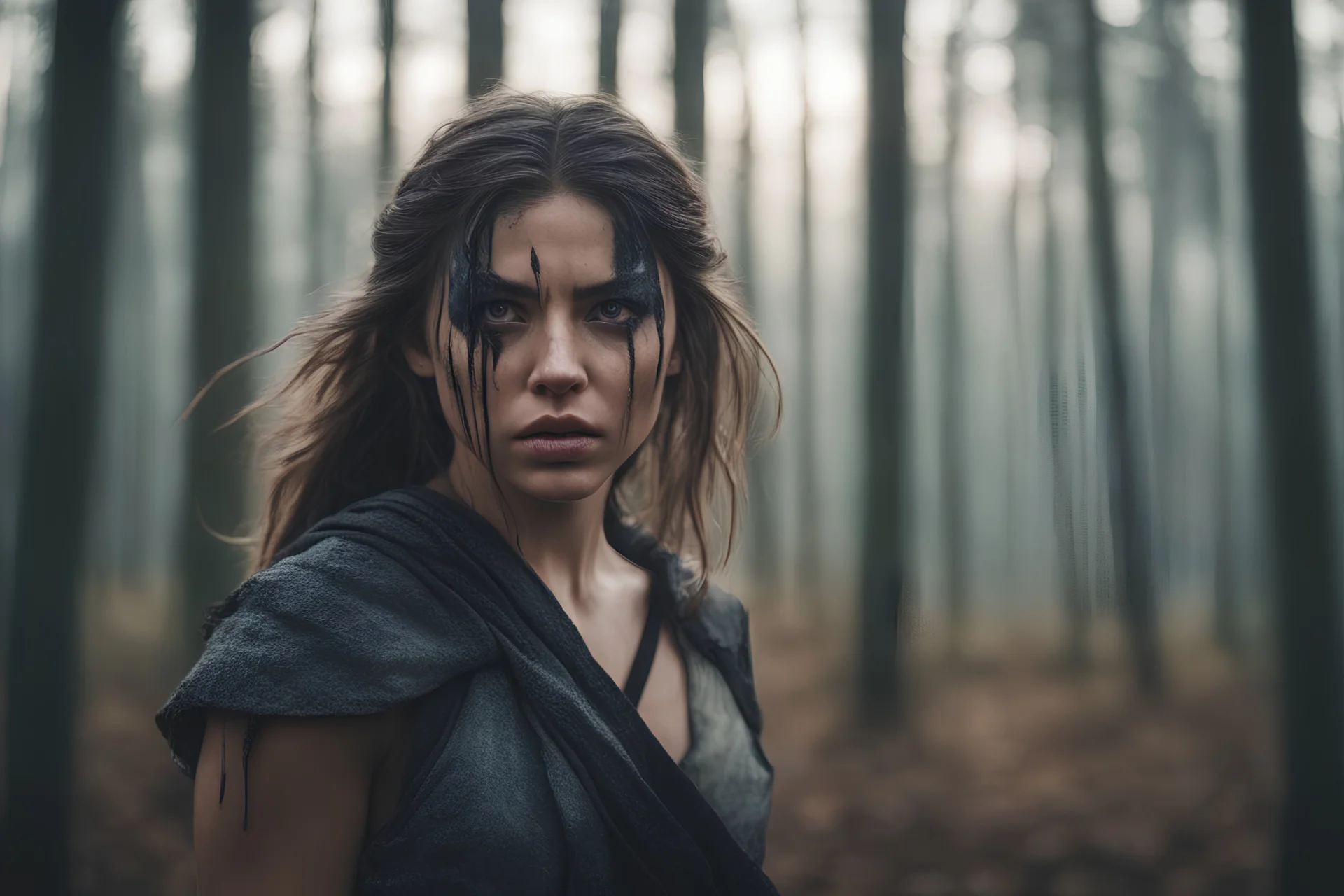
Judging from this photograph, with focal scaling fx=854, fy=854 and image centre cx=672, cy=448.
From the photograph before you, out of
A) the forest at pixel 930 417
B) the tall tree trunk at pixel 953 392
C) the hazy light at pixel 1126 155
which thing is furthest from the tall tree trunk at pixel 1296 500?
the tall tree trunk at pixel 953 392

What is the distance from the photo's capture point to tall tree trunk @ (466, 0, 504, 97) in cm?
449

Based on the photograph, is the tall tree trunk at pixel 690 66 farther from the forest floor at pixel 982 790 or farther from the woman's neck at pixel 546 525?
the woman's neck at pixel 546 525

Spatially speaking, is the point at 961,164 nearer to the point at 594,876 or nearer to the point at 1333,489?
the point at 1333,489

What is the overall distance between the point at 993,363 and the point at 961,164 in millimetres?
1302

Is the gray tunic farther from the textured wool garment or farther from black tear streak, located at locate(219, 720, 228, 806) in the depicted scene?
black tear streak, located at locate(219, 720, 228, 806)

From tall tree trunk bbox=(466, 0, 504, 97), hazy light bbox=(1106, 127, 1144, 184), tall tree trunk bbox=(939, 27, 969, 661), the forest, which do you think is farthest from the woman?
hazy light bbox=(1106, 127, 1144, 184)

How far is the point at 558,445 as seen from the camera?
51.5 inches

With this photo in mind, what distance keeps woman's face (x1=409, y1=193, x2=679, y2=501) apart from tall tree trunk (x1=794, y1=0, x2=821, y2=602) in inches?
170

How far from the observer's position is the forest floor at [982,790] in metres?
3.85

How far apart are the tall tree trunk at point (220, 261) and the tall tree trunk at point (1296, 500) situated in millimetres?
4669

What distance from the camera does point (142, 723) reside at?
13.2 feet

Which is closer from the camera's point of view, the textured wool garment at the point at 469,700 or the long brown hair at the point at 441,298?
the textured wool garment at the point at 469,700

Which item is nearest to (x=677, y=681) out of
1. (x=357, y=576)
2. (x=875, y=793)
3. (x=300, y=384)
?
(x=357, y=576)

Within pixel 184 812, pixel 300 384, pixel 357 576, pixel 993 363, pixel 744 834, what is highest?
pixel 993 363
